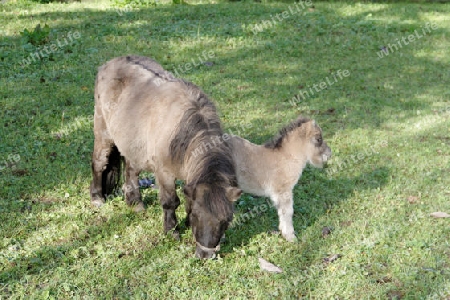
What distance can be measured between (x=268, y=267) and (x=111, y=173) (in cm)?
282

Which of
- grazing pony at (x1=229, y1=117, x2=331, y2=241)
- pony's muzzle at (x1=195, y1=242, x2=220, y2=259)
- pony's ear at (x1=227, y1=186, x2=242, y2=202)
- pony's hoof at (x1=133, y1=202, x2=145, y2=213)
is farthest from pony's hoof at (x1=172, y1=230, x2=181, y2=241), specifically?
pony's ear at (x1=227, y1=186, x2=242, y2=202)

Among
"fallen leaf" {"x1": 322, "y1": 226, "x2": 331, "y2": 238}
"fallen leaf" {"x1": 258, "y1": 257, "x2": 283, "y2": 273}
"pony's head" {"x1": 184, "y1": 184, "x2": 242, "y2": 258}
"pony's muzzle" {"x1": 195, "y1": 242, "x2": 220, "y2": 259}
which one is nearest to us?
"pony's head" {"x1": 184, "y1": 184, "x2": 242, "y2": 258}

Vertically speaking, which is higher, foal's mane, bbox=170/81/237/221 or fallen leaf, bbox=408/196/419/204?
foal's mane, bbox=170/81/237/221

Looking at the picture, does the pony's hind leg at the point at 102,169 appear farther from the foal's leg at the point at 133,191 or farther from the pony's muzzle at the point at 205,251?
the pony's muzzle at the point at 205,251

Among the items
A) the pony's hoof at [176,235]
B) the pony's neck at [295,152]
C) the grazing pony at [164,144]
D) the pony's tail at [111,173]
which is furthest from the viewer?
the pony's tail at [111,173]

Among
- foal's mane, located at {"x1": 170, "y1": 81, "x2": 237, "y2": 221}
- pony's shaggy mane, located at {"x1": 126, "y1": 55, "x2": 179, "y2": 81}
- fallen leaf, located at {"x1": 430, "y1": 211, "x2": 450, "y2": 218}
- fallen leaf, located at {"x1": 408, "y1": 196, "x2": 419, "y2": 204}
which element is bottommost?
fallen leaf, located at {"x1": 408, "y1": 196, "x2": 419, "y2": 204}

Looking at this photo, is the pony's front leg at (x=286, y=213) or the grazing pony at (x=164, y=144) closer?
the grazing pony at (x=164, y=144)

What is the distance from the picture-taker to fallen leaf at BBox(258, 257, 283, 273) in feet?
19.2

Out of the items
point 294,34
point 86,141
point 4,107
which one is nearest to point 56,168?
point 86,141

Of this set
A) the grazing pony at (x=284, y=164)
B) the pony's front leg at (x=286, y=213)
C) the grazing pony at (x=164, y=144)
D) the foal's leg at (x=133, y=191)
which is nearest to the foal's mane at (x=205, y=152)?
the grazing pony at (x=164, y=144)

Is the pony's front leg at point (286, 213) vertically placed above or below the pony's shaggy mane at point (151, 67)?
below

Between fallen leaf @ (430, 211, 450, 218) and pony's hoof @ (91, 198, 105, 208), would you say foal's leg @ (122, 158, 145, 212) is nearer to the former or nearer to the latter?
pony's hoof @ (91, 198, 105, 208)

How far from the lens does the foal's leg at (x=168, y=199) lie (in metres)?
6.19

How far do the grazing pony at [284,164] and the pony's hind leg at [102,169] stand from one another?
1.86 metres
